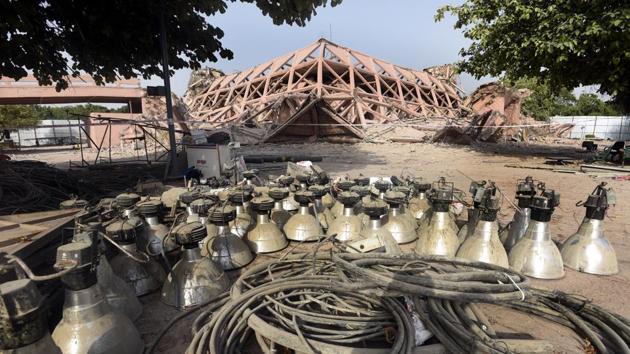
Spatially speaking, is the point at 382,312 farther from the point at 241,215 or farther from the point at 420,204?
the point at 420,204

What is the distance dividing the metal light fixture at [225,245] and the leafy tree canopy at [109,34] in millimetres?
3484

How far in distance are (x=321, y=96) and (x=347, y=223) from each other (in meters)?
13.8

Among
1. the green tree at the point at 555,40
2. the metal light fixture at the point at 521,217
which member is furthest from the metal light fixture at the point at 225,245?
the green tree at the point at 555,40

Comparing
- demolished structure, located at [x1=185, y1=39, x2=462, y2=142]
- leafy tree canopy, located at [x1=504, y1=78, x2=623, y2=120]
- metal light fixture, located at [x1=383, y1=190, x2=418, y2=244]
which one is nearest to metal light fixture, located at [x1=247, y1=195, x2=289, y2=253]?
metal light fixture, located at [x1=383, y1=190, x2=418, y2=244]

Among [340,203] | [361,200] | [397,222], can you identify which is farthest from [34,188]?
[397,222]

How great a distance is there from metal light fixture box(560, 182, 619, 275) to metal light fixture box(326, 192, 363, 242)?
1.89 metres

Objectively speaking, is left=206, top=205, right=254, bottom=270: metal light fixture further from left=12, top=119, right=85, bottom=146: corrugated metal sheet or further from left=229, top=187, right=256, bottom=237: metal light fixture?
left=12, top=119, right=85, bottom=146: corrugated metal sheet

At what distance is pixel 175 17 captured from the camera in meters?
7.10

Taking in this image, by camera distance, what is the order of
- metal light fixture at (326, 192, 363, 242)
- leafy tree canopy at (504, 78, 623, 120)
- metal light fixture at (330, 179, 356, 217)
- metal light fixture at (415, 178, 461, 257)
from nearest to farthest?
1. metal light fixture at (415, 178, 461, 257)
2. metal light fixture at (326, 192, 363, 242)
3. metal light fixture at (330, 179, 356, 217)
4. leafy tree canopy at (504, 78, 623, 120)

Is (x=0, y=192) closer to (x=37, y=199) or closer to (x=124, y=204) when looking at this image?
(x=37, y=199)

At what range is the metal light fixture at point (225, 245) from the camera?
2.75 m

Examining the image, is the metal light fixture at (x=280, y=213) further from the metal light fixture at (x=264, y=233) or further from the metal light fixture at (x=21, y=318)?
the metal light fixture at (x=21, y=318)

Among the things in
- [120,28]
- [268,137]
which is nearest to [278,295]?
[120,28]

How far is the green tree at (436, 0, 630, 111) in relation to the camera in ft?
23.6
